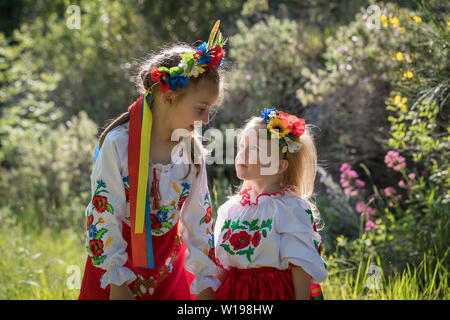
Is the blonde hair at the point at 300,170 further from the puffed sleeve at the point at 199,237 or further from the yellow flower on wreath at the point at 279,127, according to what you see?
the puffed sleeve at the point at 199,237

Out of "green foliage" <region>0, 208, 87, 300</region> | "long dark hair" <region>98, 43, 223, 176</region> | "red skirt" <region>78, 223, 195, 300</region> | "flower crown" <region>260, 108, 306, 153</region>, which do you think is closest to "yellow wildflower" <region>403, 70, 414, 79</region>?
"flower crown" <region>260, 108, 306, 153</region>

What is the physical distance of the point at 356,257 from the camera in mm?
3389

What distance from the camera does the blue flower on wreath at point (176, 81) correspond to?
6.81 feet

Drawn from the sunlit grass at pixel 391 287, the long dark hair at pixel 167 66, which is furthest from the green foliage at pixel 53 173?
the long dark hair at pixel 167 66

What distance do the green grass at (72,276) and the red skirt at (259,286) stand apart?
835 mm

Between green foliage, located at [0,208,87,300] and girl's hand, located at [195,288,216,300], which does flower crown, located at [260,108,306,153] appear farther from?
green foliage, located at [0,208,87,300]

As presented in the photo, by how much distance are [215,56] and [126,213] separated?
0.77 m

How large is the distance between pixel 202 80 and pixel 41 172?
394cm

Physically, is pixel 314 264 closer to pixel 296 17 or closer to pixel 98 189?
pixel 98 189

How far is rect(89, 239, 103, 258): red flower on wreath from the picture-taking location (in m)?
2.04

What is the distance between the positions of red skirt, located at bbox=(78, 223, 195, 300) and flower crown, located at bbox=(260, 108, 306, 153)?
612 mm

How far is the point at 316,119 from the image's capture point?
490 cm

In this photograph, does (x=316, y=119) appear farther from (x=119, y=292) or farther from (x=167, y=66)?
(x=119, y=292)
